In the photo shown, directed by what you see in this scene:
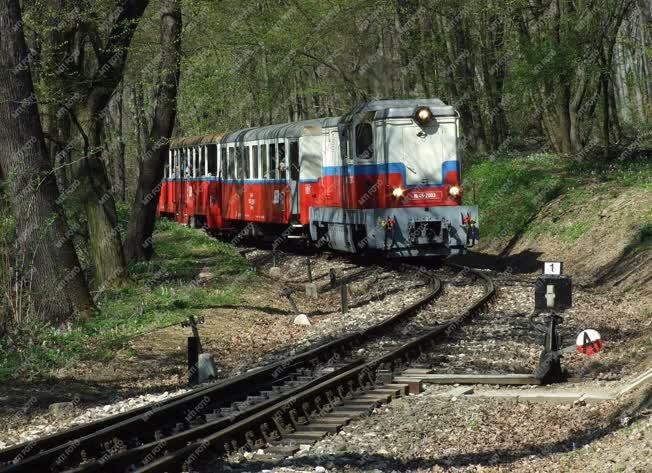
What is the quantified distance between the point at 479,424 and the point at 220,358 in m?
5.30

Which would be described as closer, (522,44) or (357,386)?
(357,386)

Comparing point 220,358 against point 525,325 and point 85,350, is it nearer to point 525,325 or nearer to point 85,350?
point 85,350

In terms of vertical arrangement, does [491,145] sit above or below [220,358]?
above

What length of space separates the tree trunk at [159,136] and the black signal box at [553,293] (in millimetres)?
10871

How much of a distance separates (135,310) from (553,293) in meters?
7.46

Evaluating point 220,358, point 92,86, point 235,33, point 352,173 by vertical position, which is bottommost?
point 220,358

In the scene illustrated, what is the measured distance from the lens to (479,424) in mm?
8734

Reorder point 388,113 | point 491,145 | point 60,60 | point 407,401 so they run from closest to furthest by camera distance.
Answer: point 407,401, point 60,60, point 388,113, point 491,145

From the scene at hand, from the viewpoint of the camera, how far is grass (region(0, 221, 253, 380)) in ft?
41.2

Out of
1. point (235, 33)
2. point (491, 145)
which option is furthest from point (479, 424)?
point (491, 145)

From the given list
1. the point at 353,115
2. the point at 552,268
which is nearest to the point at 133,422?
the point at 552,268

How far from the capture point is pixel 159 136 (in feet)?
67.4

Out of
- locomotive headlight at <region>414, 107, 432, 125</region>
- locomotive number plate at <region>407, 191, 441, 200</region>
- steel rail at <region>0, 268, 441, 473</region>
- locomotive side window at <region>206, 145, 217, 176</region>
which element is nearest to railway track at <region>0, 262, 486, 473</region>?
steel rail at <region>0, 268, 441, 473</region>

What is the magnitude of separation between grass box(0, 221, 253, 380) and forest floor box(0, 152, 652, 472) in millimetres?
33
